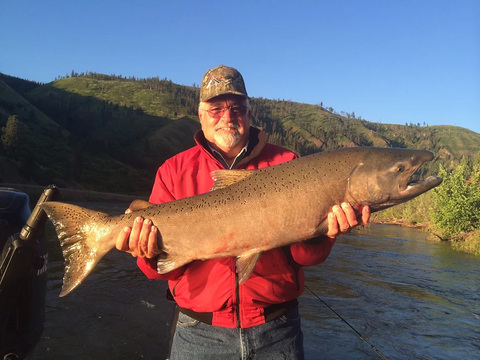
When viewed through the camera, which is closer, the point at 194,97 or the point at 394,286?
the point at 394,286

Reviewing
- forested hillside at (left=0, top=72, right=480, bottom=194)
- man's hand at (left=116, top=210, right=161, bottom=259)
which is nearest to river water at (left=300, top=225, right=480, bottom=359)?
man's hand at (left=116, top=210, right=161, bottom=259)

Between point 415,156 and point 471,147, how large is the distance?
643 feet

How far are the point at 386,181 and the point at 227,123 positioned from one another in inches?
66.7

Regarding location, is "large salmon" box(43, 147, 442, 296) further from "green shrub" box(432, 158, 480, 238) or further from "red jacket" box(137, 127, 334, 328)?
"green shrub" box(432, 158, 480, 238)

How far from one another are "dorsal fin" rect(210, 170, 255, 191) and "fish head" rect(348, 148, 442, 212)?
3.38ft

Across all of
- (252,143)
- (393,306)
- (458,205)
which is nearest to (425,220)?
(458,205)

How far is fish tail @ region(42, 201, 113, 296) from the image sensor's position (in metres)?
3.58

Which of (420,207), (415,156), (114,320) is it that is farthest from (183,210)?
(420,207)

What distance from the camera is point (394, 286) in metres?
12.5

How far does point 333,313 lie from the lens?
949 cm

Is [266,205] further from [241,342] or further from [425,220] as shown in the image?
[425,220]

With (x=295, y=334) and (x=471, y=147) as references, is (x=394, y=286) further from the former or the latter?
(x=471, y=147)

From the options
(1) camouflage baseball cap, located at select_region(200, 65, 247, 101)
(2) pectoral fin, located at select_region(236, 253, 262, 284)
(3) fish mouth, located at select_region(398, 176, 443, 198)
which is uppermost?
(1) camouflage baseball cap, located at select_region(200, 65, 247, 101)

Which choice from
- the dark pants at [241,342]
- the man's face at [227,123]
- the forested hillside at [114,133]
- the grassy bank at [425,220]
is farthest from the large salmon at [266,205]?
the forested hillside at [114,133]
